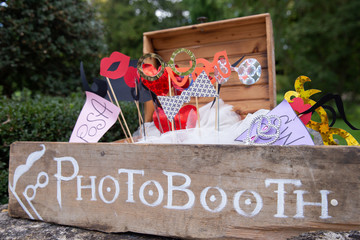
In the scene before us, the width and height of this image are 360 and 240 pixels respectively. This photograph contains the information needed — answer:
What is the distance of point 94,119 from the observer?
1.19 meters

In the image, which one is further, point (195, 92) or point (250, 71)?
point (250, 71)

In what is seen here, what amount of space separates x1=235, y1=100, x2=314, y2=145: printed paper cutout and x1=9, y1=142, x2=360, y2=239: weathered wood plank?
4.3 inches

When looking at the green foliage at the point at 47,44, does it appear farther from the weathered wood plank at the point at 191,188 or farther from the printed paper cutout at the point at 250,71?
the printed paper cutout at the point at 250,71

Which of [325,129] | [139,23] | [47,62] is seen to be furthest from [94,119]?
[139,23]

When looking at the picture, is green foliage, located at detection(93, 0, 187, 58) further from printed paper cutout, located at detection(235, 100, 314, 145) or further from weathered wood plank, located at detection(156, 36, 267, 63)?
printed paper cutout, located at detection(235, 100, 314, 145)

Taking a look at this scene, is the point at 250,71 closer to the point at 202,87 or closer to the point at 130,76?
the point at 202,87

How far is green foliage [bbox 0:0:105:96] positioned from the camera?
7.39 feet

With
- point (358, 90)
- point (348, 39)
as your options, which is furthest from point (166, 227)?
point (348, 39)

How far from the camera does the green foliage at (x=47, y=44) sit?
7.39ft

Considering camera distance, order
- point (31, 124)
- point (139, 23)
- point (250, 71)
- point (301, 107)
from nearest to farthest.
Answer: point (301, 107) < point (250, 71) < point (31, 124) < point (139, 23)

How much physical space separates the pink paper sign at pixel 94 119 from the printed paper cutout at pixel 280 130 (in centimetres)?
56

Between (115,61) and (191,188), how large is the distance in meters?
0.59

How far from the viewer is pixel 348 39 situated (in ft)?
23.9

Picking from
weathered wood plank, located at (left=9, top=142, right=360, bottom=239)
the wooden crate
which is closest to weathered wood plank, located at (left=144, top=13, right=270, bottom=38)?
the wooden crate
